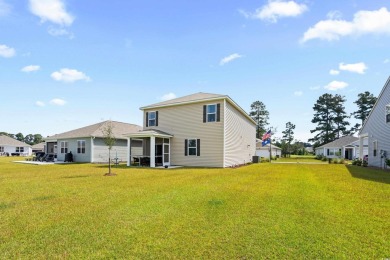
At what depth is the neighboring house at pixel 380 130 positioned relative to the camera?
59.4 feet

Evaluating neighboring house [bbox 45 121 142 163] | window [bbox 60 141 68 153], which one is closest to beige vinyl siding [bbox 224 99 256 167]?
neighboring house [bbox 45 121 142 163]

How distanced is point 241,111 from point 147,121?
9.56 meters

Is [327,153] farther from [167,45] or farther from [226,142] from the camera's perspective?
[167,45]

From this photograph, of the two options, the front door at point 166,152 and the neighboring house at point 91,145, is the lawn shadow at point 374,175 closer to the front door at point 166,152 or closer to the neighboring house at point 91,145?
the front door at point 166,152

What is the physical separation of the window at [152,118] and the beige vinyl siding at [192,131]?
15.3 inches

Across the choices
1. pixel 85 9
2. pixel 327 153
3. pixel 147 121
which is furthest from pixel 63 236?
pixel 327 153

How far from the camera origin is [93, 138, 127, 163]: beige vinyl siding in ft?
84.2

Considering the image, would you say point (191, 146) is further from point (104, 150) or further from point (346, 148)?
point (346, 148)

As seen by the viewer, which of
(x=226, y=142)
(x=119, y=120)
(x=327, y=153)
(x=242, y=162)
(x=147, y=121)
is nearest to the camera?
(x=226, y=142)

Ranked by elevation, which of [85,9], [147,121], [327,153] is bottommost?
[327,153]

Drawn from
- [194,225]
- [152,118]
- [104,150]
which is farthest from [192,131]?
[194,225]

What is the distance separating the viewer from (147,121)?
23.0m

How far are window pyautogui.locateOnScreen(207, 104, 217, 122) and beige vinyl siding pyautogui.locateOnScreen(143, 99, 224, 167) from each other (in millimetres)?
332

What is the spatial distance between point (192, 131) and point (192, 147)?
1.39 metres
